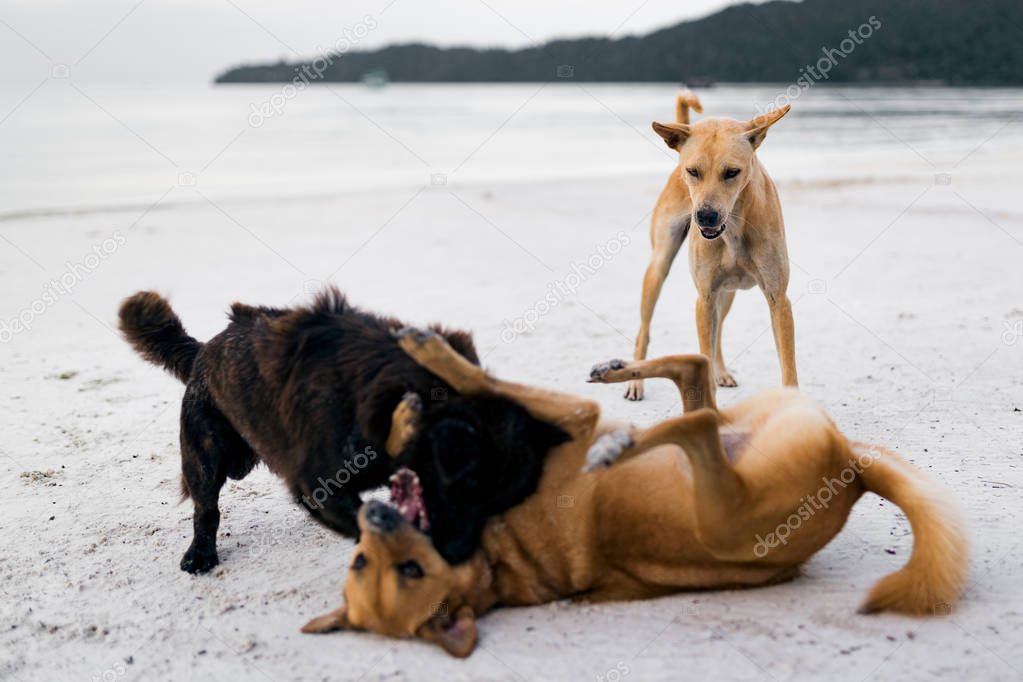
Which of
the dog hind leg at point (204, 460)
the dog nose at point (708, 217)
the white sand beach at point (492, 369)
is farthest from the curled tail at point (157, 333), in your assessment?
the dog nose at point (708, 217)

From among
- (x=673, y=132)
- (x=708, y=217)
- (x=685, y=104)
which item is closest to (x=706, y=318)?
(x=708, y=217)

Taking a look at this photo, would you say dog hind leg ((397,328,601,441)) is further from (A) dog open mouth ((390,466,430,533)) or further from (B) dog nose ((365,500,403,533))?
(B) dog nose ((365,500,403,533))

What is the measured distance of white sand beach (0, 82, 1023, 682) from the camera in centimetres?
287

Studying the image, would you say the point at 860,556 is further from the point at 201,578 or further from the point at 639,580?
the point at 201,578

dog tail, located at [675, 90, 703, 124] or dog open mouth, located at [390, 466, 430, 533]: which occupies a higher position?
dog tail, located at [675, 90, 703, 124]

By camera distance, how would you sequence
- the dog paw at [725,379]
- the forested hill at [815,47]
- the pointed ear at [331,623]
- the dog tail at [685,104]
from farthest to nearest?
the forested hill at [815,47]
the dog tail at [685,104]
the dog paw at [725,379]
the pointed ear at [331,623]

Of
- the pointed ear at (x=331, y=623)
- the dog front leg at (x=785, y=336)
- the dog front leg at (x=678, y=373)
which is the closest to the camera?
the pointed ear at (x=331, y=623)

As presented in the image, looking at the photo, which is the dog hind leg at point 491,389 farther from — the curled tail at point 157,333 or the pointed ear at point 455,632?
the curled tail at point 157,333

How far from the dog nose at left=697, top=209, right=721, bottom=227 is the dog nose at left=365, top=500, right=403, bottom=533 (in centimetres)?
299

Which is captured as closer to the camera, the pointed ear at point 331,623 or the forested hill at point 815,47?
the pointed ear at point 331,623

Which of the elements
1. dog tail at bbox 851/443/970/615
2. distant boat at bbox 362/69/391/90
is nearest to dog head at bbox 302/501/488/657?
dog tail at bbox 851/443/970/615

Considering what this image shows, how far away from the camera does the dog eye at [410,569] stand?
2.84 metres

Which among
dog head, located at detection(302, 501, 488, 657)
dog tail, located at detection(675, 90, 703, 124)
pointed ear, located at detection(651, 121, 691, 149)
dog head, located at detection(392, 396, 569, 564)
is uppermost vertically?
dog tail, located at detection(675, 90, 703, 124)

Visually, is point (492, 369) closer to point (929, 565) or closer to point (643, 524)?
Answer: point (643, 524)
